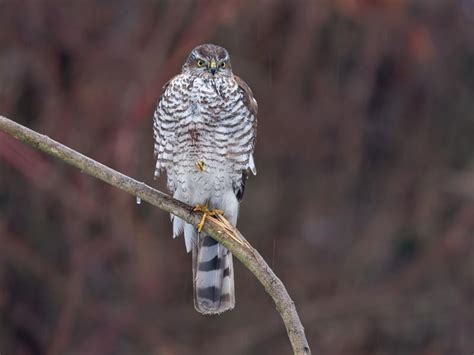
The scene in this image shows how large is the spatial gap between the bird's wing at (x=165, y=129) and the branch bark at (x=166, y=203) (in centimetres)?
76

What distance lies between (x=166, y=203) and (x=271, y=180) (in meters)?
4.12

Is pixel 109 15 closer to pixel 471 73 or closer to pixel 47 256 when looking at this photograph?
pixel 47 256

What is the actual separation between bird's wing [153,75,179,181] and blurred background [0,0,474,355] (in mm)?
2269

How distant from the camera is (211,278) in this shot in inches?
162

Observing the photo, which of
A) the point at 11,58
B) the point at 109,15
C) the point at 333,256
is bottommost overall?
the point at 333,256

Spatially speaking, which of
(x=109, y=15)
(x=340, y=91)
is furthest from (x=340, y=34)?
(x=109, y=15)

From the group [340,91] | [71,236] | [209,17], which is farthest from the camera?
[340,91]

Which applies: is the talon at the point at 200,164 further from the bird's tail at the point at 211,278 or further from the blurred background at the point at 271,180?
the blurred background at the point at 271,180

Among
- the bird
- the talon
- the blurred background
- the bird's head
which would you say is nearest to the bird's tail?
the bird

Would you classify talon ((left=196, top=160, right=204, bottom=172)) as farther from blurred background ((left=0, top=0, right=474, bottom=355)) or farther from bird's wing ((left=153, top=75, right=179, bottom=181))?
blurred background ((left=0, top=0, right=474, bottom=355))

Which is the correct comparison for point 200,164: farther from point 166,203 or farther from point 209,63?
point 166,203

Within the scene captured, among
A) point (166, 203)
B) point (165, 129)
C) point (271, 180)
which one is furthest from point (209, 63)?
point (271, 180)

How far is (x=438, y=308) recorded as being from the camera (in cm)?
748

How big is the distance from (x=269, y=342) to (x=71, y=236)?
1740 millimetres
